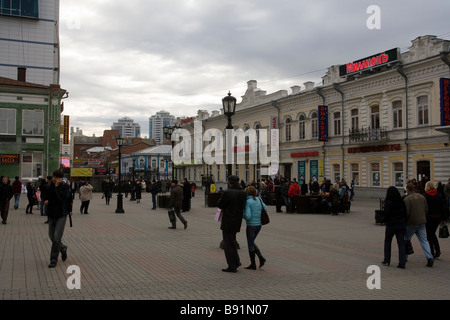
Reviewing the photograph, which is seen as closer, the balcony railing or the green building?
the balcony railing

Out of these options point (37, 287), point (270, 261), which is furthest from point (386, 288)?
point (37, 287)

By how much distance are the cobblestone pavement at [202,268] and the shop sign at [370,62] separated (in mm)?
18473

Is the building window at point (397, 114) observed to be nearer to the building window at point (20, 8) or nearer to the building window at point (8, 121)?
the building window at point (8, 121)

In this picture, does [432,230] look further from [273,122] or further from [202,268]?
[273,122]

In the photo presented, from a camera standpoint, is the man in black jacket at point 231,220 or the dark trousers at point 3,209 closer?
the man in black jacket at point 231,220

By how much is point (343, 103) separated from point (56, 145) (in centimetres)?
2594

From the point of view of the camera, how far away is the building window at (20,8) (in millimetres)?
49594

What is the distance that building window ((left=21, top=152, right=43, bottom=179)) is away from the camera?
39.6 meters

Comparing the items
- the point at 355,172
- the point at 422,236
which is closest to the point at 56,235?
the point at 422,236

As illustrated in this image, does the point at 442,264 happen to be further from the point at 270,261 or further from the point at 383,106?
the point at 383,106

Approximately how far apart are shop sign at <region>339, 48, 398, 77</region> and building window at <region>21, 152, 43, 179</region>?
1085 inches

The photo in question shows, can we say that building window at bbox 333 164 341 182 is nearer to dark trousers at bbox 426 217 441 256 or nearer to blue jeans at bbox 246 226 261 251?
dark trousers at bbox 426 217 441 256

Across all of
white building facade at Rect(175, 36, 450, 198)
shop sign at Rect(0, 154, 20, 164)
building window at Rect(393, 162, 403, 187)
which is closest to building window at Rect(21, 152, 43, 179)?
shop sign at Rect(0, 154, 20, 164)

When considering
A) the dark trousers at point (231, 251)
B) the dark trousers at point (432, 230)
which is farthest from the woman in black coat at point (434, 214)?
the dark trousers at point (231, 251)
